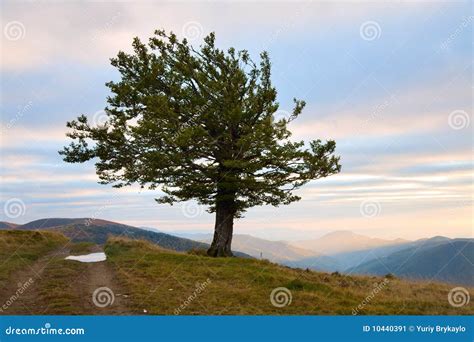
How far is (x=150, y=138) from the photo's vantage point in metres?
26.6

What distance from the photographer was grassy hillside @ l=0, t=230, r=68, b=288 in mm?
22500

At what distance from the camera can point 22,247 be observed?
104ft

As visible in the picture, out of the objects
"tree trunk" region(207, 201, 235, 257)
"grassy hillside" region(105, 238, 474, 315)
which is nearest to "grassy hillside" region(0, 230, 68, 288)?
"grassy hillside" region(105, 238, 474, 315)

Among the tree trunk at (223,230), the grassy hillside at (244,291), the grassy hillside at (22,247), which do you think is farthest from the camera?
the tree trunk at (223,230)

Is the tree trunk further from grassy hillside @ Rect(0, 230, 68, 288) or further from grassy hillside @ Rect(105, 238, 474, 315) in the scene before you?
grassy hillside @ Rect(0, 230, 68, 288)

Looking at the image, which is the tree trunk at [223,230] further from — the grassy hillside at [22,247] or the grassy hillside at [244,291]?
the grassy hillside at [22,247]

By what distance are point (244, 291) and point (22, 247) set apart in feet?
74.7

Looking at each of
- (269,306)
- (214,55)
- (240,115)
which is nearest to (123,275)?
(269,306)

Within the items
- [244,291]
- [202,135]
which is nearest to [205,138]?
[202,135]

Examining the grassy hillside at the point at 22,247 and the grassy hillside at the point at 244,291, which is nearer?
the grassy hillside at the point at 244,291

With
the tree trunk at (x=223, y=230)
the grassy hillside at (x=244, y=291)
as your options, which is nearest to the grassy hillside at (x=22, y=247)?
the grassy hillside at (x=244, y=291)

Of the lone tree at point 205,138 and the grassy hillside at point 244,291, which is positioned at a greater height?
the lone tree at point 205,138

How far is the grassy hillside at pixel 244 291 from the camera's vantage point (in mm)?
13867

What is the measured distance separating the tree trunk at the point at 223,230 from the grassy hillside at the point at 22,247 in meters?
11.5
